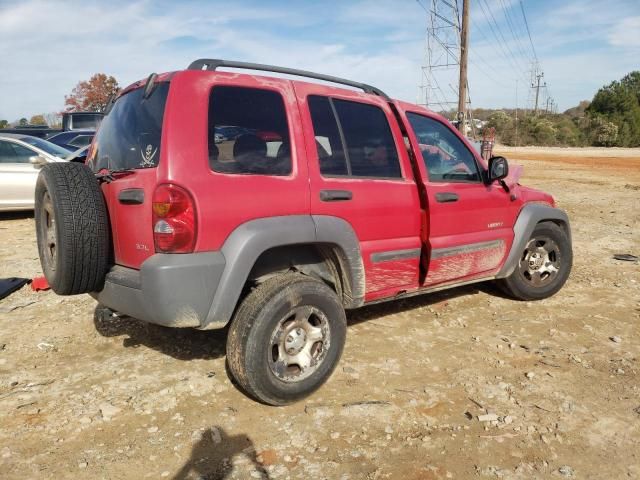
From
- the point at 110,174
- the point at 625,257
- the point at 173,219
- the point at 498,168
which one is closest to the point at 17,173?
the point at 110,174

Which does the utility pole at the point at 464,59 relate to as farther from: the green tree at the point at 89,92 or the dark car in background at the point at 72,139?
the green tree at the point at 89,92

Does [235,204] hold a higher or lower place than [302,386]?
higher

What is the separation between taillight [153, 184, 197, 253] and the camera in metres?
2.73

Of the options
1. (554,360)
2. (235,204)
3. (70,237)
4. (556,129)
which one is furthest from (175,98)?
(556,129)

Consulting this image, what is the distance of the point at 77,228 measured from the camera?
292 cm

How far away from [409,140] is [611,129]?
51793mm

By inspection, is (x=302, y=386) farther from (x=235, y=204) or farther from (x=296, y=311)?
(x=235, y=204)

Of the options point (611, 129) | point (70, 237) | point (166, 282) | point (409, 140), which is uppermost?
point (611, 129)

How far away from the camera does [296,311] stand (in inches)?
122

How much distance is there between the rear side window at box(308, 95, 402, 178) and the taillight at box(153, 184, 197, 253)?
3.11ft

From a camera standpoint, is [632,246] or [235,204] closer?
[235,204]

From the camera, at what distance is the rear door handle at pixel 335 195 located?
3.25 metres

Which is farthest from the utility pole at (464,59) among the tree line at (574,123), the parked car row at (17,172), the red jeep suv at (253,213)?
the tree line at (574,123)

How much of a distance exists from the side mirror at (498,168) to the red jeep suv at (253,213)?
55 centimetres
